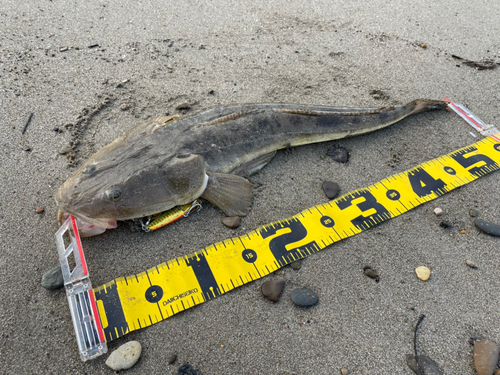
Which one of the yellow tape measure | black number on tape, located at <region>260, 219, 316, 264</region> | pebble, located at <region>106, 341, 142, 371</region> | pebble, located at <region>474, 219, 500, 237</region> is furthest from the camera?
pebble, located at <region>474, 219, 500, 237</region>

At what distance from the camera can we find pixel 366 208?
3145mm

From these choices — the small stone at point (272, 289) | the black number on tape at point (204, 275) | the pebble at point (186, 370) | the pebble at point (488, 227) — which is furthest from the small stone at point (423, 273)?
the pebble at point (186, 370)

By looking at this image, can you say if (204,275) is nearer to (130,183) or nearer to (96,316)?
(96,316)

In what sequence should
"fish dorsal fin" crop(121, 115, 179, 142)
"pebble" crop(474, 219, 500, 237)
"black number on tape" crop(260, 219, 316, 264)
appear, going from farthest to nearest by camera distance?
"fish dorsal fin" crop(121, 115, 179, 142) < "pebble" crop(474, 219, 500, 237) < "black number on tape" crop(260, 219, 316, 264)

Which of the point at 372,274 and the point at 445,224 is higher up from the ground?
the point at 445,224

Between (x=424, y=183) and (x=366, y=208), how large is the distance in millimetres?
828

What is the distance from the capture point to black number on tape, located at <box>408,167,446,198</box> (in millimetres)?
3307

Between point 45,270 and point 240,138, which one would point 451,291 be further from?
point 45,270

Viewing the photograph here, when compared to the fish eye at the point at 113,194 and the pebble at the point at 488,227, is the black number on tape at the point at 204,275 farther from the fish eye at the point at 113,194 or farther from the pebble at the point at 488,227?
the pebble at the point at 488,227

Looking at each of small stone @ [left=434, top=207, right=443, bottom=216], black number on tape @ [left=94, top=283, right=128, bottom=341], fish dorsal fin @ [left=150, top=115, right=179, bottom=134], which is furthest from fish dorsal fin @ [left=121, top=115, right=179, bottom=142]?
small stone @ [left=434, top=207, right=443, bottom=216]

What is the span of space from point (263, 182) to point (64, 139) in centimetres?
237

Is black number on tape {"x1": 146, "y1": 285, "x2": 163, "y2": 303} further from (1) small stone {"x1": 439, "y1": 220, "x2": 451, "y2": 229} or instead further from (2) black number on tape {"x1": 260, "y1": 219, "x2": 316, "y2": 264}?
(1) small stone {"x1": 439, "y1": 220, "x2": 451, "y2": 229}

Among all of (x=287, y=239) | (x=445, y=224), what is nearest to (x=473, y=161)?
(x=445, y=224)

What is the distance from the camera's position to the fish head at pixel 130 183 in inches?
101
